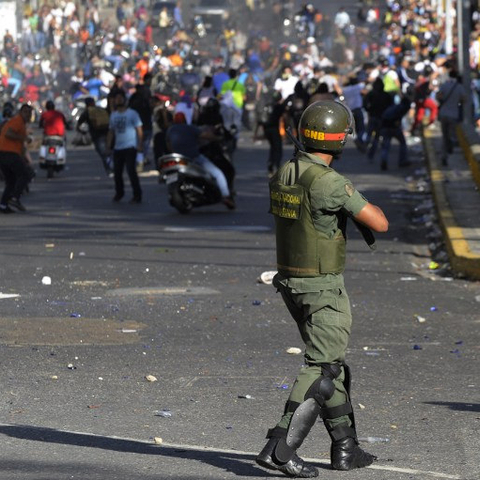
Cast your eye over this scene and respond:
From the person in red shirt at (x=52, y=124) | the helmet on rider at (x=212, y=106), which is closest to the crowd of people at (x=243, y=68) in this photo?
the helmet on rider at (x=212, y=106)

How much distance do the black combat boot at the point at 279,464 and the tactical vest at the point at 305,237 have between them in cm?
77

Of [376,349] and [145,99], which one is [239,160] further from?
[376,349]

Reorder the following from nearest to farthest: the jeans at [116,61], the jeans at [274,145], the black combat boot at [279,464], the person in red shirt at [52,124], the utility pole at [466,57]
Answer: the black combat boot at [279,464], the jeans at [274,145], the person in red shirt at [52,124], the utility pole at [466,57], the jeans at [116,61]

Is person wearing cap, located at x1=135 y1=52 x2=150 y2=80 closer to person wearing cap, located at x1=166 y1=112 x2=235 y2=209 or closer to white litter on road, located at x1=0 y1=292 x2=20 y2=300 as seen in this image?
person wearing cap, located at x1=166 y1=112 x2=235 y2=209

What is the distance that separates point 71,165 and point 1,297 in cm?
1879

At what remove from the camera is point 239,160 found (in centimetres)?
3234

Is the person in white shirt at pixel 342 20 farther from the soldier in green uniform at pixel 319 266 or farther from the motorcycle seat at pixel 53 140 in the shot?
the soldier in green uniform at pixel 319 266

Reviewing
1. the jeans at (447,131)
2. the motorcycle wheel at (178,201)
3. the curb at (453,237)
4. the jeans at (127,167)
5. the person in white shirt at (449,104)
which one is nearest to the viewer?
the curb at (453,237)

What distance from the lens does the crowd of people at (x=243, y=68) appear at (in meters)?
29.1

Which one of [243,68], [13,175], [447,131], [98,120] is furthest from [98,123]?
[243,68]

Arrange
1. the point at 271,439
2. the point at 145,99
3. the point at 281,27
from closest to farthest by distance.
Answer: the point at 271,439, the point at 145,99, the point at 281,27

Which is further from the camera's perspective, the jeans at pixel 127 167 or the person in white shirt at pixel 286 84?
the person in white shirt at pixel 286 84

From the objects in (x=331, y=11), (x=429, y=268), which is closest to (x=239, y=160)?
(x=429, y=268)

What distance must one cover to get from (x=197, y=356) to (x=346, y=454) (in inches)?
141
